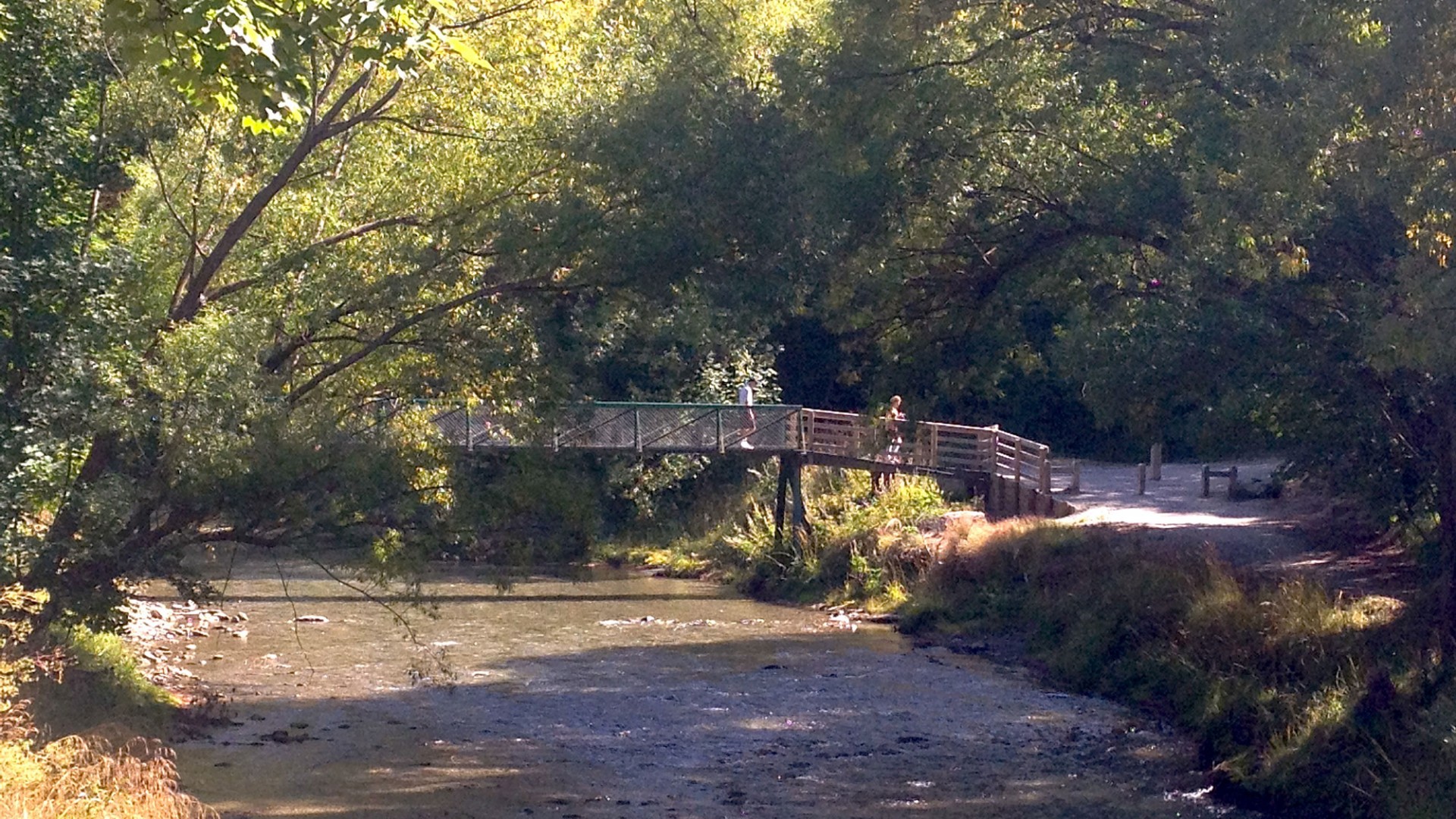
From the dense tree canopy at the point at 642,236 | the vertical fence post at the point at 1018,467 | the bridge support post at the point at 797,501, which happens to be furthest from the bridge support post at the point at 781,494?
the dense tree canopy at the point at 642,236

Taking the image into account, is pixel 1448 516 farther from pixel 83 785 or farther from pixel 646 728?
pixel 83 785

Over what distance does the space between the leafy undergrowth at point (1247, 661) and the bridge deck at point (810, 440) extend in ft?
16.2

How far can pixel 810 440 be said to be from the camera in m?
32.0

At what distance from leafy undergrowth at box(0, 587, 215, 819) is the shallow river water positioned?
0.89m

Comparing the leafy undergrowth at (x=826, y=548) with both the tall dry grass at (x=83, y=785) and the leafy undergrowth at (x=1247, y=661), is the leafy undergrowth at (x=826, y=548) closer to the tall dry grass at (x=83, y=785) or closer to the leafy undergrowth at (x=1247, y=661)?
the leafy undergrowth at (x=1247, y=661)

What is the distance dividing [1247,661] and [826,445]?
1569 cm

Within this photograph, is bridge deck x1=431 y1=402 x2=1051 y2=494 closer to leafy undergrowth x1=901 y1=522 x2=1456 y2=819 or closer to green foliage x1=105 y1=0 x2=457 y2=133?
leafy undergrowth x1=901 y1=522 x2=1456 y2=819

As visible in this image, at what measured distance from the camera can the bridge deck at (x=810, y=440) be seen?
29453 mm

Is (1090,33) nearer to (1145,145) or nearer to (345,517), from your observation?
(1145,145)

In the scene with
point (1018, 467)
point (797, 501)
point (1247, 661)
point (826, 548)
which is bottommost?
point (1247, 661)

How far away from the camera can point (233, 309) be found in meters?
15.3

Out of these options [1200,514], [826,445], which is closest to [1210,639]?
[1200,514]

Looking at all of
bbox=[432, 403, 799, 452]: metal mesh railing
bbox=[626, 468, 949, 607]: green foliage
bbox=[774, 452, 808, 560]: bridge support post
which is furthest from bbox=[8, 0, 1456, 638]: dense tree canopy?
bbox=[774, 452, 808, 560]: bridge support post

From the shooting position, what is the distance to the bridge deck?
29.5 metres
